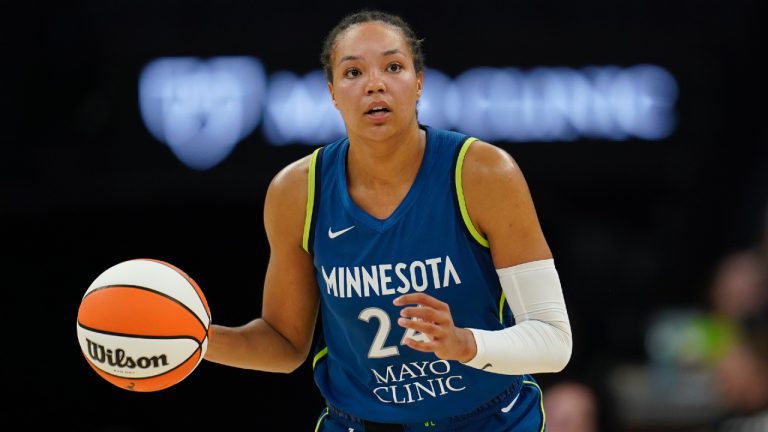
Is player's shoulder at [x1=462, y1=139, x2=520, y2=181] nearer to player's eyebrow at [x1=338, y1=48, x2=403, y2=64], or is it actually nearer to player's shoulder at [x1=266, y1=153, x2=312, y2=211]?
player's eyebrow at [x1=338, y1=48, x2=403, y2=64]

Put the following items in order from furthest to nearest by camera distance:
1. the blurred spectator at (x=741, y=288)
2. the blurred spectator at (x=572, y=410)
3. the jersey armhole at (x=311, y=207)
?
the blurred spectator at (x=741, y=288) < the blurred spectator at (x=572, y=410) < the jersey armhole at (x=311, y=207)

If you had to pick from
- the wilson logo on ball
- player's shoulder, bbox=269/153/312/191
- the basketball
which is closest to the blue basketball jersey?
player's shoulder, bbox=269/153/312/191

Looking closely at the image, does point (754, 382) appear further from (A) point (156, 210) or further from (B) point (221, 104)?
(A) point (156, 210)

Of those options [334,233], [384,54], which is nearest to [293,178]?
[334,233]

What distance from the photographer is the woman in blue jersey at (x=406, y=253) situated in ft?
11.6

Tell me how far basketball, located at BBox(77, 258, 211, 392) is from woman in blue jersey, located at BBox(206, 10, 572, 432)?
0.78 feet

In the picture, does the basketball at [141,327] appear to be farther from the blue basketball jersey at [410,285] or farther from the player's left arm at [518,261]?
the player's left arm at [518,261]

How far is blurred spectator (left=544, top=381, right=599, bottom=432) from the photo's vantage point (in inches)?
213

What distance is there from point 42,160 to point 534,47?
2782 millimetres

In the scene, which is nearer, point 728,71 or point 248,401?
point 728,71

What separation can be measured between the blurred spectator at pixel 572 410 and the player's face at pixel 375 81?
2131 mm

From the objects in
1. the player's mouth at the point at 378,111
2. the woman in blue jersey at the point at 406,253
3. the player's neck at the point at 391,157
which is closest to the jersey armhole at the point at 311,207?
the woman in blue jersey at the point at 406,253

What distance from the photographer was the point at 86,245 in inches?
299

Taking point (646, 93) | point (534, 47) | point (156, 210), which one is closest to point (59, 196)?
point (156, 210)
